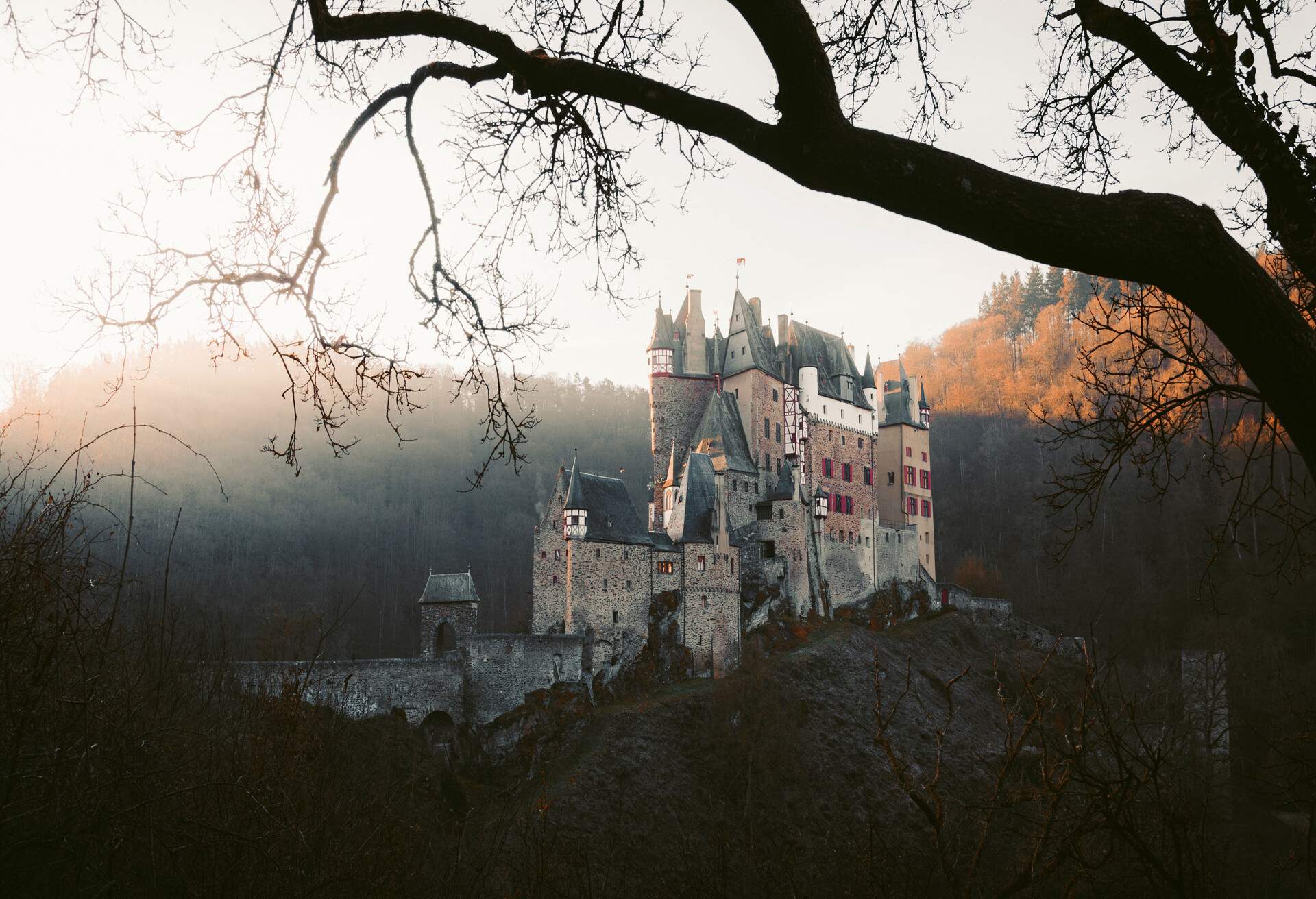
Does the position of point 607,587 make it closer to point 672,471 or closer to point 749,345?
point 672,471

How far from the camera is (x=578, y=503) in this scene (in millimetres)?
31391

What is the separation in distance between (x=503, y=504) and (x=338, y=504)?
1018 cm

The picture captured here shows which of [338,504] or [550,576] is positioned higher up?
[338,504]

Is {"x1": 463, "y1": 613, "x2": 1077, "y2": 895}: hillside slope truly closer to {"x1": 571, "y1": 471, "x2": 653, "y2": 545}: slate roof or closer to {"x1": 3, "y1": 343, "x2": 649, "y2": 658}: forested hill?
{"x1": 571, "y1": 471, "x2": 653, "y2": 545}: slate roof

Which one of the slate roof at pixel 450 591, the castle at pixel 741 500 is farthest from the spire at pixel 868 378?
the slate roof at pixel 450 591

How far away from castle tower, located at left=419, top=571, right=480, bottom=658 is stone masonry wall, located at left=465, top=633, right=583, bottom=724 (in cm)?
105

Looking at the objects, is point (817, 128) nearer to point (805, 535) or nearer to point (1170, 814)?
point (1170, 814)

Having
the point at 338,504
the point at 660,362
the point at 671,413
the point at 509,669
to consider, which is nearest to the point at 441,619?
the point at 509,669

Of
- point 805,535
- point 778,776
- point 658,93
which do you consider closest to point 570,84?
point 658,93

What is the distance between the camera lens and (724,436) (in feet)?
123

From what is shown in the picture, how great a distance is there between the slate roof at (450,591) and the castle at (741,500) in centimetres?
217

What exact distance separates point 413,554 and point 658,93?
59.0 meters

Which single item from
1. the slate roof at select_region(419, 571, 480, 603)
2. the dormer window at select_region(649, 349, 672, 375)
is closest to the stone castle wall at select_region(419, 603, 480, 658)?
the slate roof at select_region(419, 571, 480, 603)

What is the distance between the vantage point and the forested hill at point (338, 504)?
156ft
